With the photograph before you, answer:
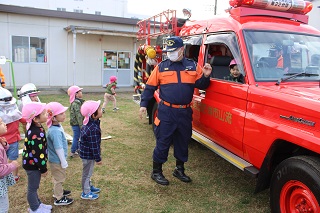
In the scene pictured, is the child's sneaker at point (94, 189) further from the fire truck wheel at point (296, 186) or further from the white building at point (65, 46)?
the white building at point (65, 46)

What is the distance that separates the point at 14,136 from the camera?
409 centimetres

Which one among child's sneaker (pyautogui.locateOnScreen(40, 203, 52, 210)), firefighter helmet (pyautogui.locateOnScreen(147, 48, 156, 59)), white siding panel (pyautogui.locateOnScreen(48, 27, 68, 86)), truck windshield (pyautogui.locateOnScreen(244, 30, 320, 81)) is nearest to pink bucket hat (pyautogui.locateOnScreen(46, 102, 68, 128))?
child's sneaker (pyautogui.locateOnScreen(40, 203, 52, 210))

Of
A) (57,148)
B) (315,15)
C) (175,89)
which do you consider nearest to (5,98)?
(57,148)

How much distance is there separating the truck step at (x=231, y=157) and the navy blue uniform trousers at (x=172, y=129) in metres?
0.36

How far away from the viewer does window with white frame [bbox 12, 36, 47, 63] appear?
591 inches

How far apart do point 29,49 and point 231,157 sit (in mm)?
14265

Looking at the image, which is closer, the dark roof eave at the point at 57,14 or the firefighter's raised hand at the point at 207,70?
the firefighter's raised hand at the point at 207,70

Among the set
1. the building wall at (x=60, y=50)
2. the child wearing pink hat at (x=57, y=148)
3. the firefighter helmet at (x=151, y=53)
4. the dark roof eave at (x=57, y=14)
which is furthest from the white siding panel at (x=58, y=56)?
the child wearing pink hat at (x=57, y=148)

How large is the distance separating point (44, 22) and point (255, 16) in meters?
13.9

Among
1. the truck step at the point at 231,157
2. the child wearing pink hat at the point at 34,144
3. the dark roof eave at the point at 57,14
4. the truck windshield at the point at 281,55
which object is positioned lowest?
the truck step at the point at 231,157

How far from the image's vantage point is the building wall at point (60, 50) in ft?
48.6

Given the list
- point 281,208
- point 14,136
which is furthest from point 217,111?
point 14,136

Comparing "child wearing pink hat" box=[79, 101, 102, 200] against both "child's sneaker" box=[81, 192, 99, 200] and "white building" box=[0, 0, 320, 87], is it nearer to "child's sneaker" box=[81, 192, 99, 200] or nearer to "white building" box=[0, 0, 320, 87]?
"child's sneaker" box=[81, 192, 99, 200]

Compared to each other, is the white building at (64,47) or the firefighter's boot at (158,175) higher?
the white building at (64,47)
